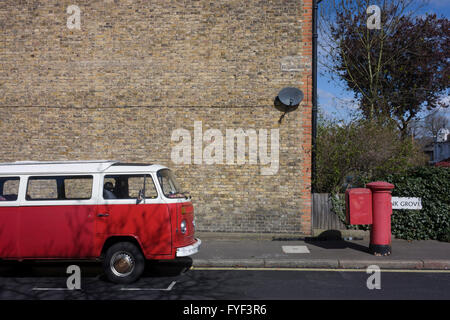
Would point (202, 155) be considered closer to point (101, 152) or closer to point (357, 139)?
point (101, 152)

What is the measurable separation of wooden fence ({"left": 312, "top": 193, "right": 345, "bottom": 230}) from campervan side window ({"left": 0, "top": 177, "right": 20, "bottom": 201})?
287 inches

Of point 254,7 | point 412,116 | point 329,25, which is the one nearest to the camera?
point 254,7

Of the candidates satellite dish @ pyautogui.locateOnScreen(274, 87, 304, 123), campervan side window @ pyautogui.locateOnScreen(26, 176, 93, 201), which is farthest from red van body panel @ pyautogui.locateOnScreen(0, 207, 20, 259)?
satellite dish @ pyautogui.locateOnScreen(274, 87, 304, 123)

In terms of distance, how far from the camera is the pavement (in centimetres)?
812

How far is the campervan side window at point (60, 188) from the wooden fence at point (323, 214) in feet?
20.5

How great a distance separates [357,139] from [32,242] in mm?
8566

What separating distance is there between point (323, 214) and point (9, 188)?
767 cm

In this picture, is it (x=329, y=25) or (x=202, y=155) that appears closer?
(x=202, y=155)

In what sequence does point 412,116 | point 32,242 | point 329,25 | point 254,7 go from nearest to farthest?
point 32,242
point 254,7
point 329,25
point 412,116

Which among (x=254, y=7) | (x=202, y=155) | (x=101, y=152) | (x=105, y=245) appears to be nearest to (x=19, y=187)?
(x=105, y=245)

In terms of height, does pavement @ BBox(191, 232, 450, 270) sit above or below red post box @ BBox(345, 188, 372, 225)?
below

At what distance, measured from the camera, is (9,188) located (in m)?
7.34

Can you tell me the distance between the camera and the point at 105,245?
23.6 feet

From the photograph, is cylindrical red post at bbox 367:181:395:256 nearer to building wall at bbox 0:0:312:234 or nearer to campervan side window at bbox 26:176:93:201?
building wall at bbox 0:0:312:234
